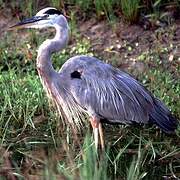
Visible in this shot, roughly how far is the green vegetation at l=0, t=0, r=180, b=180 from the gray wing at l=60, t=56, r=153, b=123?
0.21 metres

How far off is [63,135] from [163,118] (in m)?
0.85

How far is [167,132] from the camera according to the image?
5355 mm

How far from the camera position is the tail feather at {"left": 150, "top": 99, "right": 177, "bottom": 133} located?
536 cm

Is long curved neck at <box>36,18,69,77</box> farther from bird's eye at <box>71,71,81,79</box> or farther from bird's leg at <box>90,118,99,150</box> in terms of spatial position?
bird's leg at <box>90,118,99,150</box>

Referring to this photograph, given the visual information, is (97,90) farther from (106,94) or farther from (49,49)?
(49,49)

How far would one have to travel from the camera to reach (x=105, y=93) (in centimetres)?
544

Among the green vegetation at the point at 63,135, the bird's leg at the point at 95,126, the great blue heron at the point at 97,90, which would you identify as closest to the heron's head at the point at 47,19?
the great blue heron at the point at 97,90

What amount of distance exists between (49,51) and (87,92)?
1.54 feet

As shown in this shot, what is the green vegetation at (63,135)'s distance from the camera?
4898 millimetres

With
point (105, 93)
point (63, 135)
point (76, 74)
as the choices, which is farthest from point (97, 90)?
point (63, 135)

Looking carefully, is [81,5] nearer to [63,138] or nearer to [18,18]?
[18,18]

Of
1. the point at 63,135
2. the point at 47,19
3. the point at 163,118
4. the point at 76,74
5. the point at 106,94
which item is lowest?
the point at 63,135

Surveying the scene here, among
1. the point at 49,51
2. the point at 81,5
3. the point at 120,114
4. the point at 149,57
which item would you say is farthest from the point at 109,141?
the point at 81,5

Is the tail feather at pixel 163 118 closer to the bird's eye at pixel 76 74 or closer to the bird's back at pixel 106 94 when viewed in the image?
the bird's back at pixel 106 94
